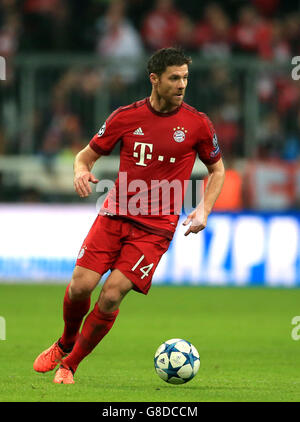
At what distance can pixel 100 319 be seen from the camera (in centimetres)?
713

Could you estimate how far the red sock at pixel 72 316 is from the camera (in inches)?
286

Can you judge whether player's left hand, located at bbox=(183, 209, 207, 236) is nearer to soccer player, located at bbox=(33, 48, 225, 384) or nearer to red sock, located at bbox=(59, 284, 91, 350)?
soccer player, located at bbox=(33, 48, 225, 384)

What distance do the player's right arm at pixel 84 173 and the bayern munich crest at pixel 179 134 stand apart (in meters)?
0.63

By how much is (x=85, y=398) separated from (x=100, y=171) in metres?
9.59

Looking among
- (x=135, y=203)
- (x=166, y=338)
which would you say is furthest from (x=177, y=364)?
(x=166, y=338)

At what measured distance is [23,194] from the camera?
15.8 meters

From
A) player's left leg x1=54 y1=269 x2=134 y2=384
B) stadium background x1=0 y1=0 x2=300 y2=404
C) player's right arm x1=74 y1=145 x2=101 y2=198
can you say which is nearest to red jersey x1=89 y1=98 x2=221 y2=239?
player's right arm x1=74 y1=145 x2=101 y2=198

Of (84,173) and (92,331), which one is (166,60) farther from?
(92,331)

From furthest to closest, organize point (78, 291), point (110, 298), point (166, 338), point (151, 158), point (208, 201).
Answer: point (166, 338) < point (208, 201) < point (151, 158) < point (78, 291) < point (110, 298)

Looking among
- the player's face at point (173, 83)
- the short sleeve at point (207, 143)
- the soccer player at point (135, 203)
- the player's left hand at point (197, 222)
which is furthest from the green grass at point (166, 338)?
the player's face at point (173, 83)

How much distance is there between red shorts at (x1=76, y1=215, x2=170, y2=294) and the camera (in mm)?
7109

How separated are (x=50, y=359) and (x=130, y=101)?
8880 mm

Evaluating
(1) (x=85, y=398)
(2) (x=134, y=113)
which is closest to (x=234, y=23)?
(2) (x=134, y=113)
